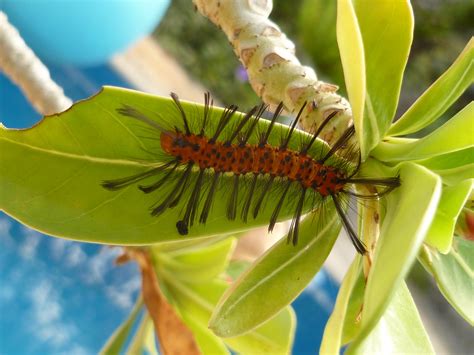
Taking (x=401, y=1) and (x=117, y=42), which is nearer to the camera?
(x=401, y=1)

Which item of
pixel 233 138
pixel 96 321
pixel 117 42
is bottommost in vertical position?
pixel 96 321

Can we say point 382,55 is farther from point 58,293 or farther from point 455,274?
point 58,293

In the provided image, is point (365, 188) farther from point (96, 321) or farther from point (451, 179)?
point (96, 321)

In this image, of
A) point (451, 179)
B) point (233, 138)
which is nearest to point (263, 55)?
point (233, 138)

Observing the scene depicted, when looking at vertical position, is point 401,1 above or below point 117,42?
above

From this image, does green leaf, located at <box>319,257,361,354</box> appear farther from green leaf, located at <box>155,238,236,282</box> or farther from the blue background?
the blue background

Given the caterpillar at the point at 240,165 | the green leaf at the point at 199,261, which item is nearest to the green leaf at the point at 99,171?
the caterpillar at the point at 240,165

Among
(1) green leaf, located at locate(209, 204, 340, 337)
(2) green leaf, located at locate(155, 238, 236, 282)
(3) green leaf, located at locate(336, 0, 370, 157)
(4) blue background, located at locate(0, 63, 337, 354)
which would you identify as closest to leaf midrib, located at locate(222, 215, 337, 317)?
(1) green leaf, located at locate(209, 204, 340, 337)

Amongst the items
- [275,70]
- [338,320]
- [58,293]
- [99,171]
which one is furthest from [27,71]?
[58,293]
